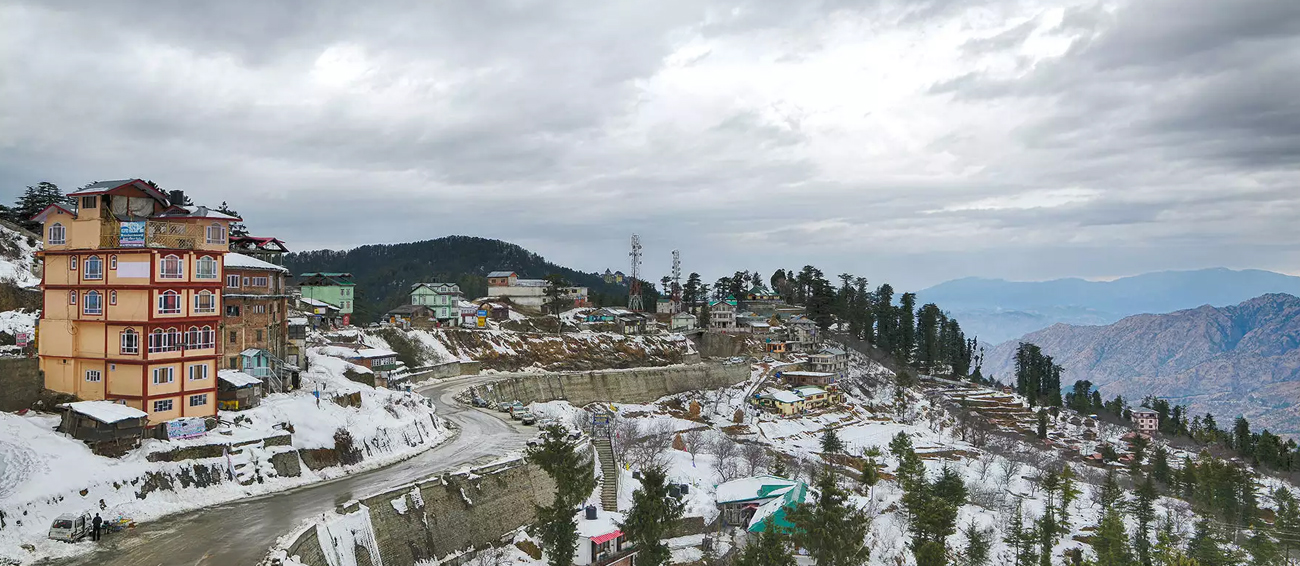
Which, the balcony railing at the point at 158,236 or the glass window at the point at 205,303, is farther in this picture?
the glass window at the point at 205,303

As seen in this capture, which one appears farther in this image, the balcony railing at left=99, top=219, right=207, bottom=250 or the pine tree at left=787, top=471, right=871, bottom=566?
the balcony railing at left=99, top=219, right=207, bottom=250

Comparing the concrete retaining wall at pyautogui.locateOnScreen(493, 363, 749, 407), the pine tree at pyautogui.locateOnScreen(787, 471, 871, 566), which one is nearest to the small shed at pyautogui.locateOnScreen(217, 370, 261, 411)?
the pine tree at pyautogui.locateOnScreen(787, 471, 871, 566)

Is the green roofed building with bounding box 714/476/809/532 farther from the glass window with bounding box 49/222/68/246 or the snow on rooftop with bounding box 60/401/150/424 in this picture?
the glass window with bounding box 49/222/68/246

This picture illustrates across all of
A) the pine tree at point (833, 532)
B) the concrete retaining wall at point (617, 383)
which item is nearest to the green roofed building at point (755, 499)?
the pine tree at point (833, 532)

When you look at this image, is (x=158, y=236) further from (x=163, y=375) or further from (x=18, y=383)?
(x=18, y=383)

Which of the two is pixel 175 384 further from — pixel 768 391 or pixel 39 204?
pixel 768 391

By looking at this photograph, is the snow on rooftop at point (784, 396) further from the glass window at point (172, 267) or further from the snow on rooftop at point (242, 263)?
the glass window at point (172, 267)

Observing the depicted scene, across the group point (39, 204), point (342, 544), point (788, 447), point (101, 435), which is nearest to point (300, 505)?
point (342, 544)
